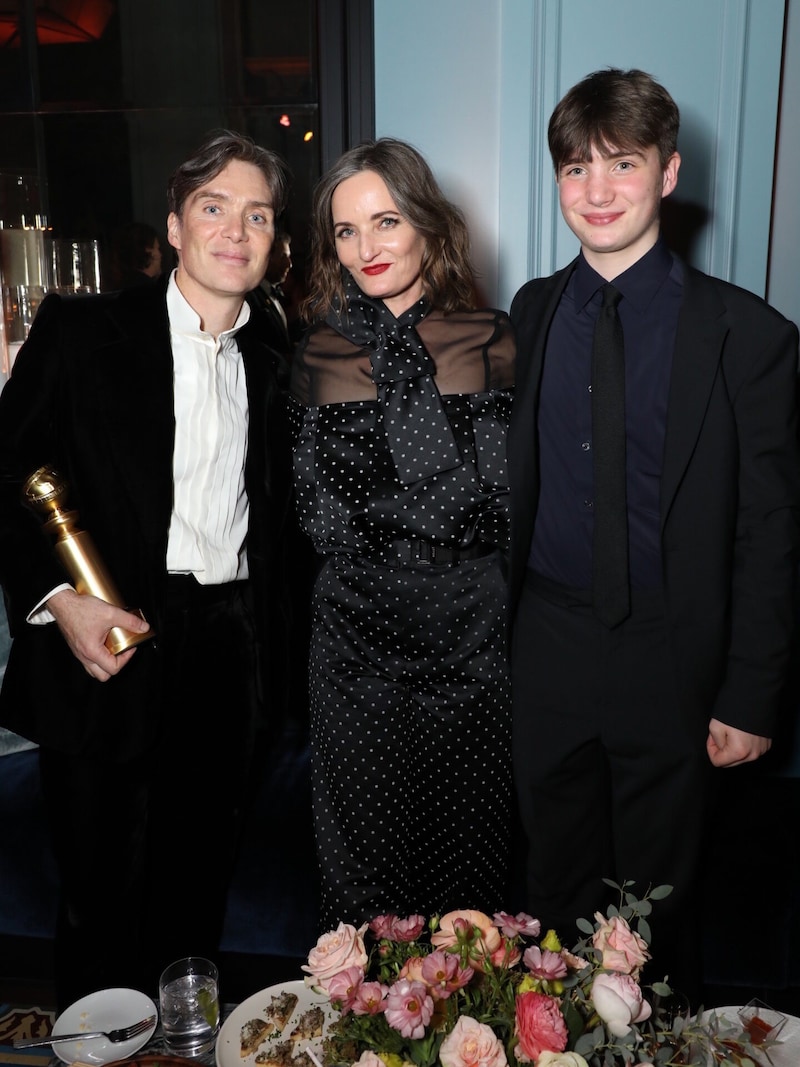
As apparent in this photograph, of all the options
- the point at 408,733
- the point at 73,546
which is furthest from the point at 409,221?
the point at 408,733

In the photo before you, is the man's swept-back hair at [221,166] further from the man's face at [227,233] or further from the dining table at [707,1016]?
the dining table at [707,1016]

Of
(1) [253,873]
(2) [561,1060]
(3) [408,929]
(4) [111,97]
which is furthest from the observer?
(4) [111,97]

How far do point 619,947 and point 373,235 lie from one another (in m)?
1.29

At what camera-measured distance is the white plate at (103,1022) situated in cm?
142

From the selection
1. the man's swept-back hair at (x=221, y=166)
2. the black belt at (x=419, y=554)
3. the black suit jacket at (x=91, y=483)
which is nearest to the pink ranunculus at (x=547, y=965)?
the black belt at (x=419, y=554)

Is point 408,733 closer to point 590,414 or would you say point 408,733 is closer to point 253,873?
point 253,873

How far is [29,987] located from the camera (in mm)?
2338

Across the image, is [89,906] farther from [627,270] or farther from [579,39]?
[579,39]

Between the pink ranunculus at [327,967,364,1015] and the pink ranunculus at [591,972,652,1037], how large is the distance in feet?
0.76

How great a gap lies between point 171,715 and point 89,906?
39 cm

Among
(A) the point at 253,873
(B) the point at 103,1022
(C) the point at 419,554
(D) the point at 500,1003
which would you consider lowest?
(A) the point at 253,873

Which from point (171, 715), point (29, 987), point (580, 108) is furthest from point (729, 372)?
point (29, 987)

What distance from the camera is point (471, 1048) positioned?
0.92m

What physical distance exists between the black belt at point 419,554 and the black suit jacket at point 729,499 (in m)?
0.18
